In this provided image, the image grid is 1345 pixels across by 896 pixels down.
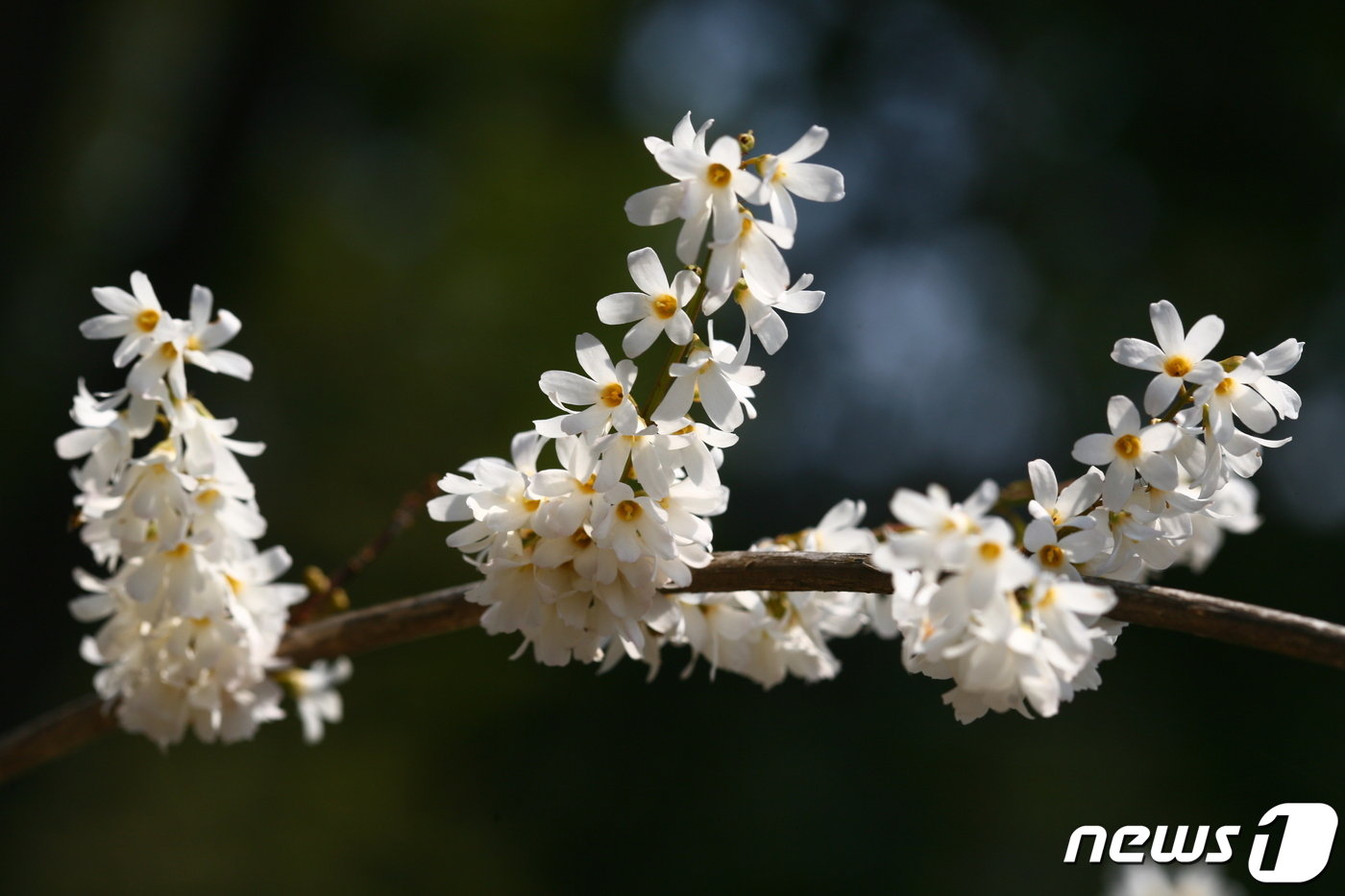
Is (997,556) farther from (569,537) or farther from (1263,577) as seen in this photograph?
(1263,577)

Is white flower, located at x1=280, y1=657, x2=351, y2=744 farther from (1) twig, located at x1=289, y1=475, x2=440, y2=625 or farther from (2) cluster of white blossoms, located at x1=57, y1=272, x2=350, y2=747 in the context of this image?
(2) cluster of white blossoms, located at x1=57, y1=272, x2=350, y2=747

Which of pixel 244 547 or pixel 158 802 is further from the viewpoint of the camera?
pixel 158 802

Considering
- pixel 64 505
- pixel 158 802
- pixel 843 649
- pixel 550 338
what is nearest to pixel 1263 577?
pixel 843 649

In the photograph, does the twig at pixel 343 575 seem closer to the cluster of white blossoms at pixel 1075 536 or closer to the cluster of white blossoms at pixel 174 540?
the cluster of white blossoms at pixel 174 540

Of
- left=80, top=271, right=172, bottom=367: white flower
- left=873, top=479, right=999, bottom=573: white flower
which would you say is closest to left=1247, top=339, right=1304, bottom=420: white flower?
left=873, top=479, right=999, bottom=573: white flower

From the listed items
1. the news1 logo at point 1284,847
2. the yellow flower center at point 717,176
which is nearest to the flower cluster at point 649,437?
the yellow flower center at point 717,176

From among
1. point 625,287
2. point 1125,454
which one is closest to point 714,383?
point 1125,454

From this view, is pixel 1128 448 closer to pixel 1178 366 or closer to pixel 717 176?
pixel 1178 366
